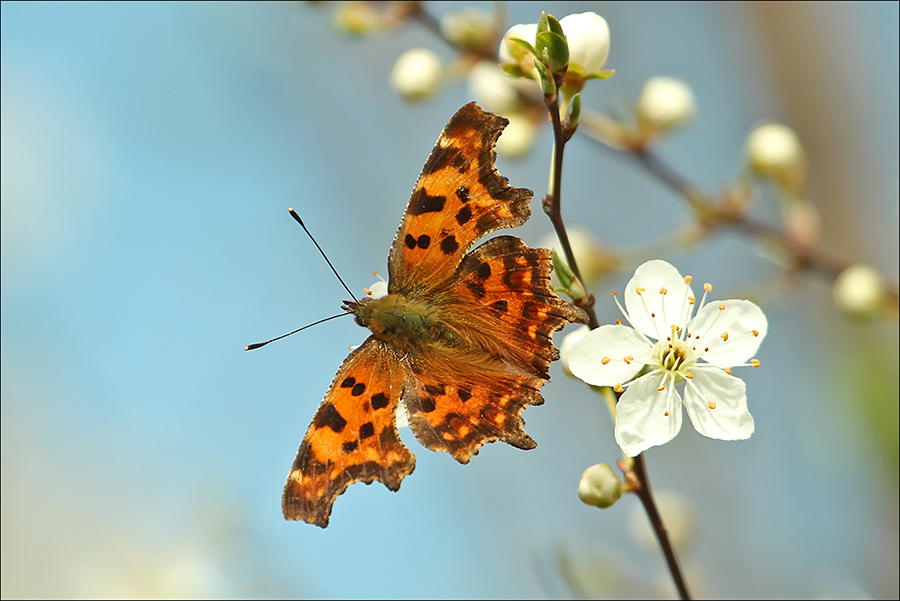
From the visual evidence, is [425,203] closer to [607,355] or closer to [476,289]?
[476,289]

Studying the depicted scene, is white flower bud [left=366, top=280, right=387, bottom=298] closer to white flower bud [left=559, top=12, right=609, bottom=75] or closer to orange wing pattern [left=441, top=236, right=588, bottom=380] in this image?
orange wing pattern [left=441, top=236, right=588, bottom=380]

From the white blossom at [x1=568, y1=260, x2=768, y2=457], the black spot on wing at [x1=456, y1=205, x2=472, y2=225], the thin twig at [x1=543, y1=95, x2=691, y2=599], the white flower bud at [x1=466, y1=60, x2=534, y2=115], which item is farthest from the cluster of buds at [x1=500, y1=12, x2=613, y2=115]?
the white flower bud at [x1=466, y1=60, x2=534, y2=115]

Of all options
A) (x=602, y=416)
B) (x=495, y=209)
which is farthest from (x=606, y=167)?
(x=495, y=209)

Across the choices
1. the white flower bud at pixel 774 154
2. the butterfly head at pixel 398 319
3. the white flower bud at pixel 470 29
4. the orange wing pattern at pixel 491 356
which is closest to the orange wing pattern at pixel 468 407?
the orange wing pattern at pixel 491 356

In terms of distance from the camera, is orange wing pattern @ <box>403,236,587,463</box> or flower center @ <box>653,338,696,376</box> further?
flower center @ <box>653,338,696,376</box>

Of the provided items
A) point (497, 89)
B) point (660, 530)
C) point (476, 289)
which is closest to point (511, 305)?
point (476, 289)
